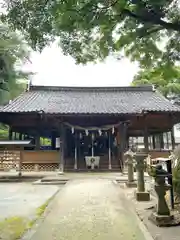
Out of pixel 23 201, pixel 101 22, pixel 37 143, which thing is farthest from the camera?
pixel 37 143

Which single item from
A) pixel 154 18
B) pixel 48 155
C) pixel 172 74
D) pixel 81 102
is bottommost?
pixel 48 155

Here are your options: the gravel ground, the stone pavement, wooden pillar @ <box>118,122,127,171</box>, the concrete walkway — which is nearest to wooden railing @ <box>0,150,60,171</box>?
wooden pillar @ <box>118,122,127,171</box>

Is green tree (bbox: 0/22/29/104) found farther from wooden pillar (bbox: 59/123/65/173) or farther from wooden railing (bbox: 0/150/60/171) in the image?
wooden railing (bbox: 0/150/60/171)

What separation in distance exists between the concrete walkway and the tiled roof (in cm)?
835

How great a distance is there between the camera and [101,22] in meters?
4.12

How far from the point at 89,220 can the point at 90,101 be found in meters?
13.5

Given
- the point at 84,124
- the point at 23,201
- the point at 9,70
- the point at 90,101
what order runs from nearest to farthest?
the point at 23,201
the point at 84,124
the point at 90,101
the point at 9,70

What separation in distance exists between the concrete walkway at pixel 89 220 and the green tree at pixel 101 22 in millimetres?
3132

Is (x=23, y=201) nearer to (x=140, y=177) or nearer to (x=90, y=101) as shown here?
(x=140, y=177)

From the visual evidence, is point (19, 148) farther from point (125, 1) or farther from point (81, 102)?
point (125, 1)

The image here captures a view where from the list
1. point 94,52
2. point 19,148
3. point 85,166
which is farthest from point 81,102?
point 94,52

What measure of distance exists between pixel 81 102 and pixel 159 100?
17.8ft

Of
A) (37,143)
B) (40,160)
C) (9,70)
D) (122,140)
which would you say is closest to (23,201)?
(40,160)

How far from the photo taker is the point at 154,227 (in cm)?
441
